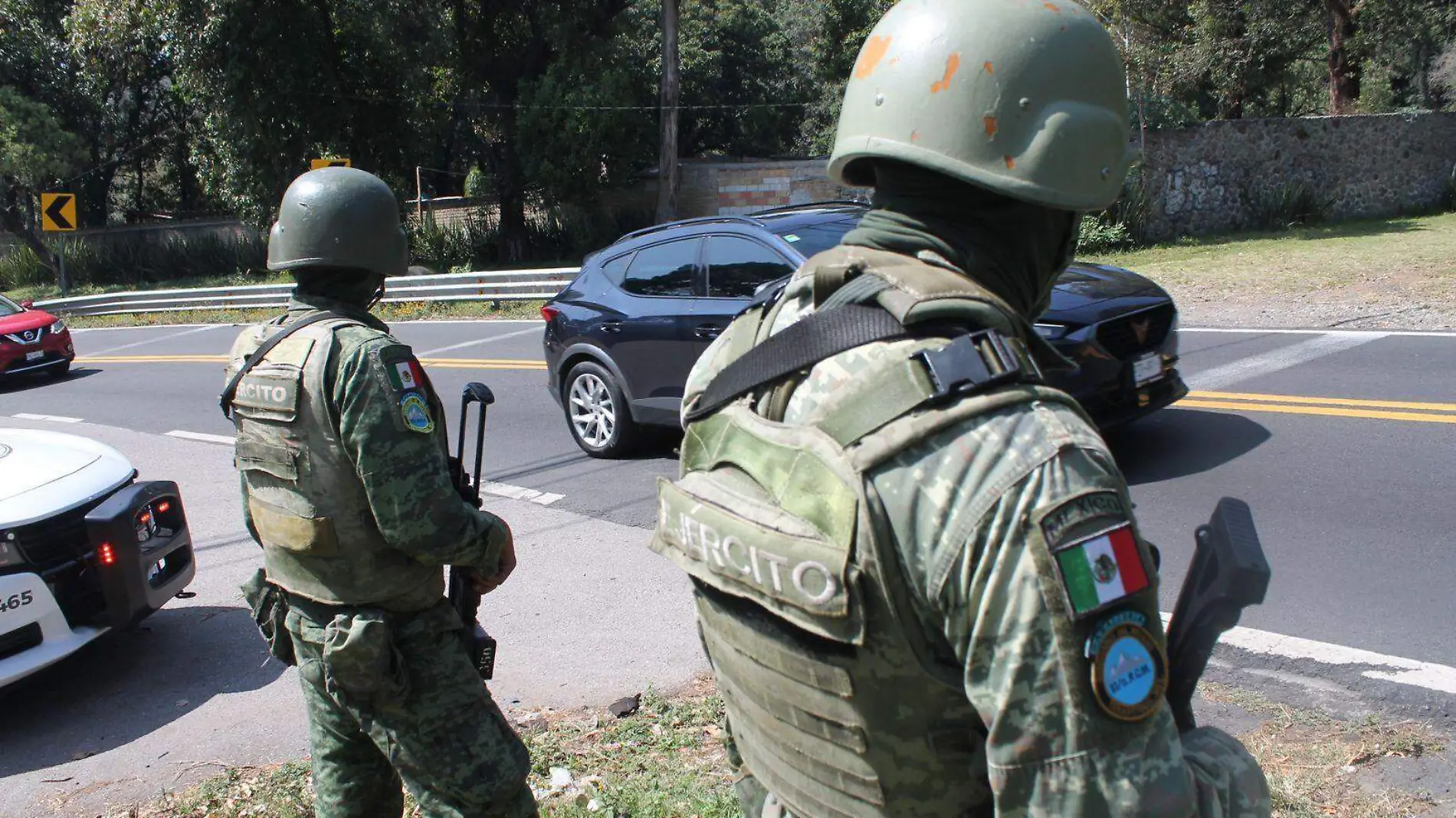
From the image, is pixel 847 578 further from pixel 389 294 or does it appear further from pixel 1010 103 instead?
pixel 389 294

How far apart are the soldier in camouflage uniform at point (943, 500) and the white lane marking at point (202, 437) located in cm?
950

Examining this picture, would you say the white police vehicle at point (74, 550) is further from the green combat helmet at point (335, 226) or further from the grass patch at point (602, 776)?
the green combat helmet at point (335, 226)

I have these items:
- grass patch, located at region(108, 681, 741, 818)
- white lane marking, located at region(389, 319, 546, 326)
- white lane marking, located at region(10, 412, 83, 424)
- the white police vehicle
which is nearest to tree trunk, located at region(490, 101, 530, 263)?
white lane marking, located at region(389, 319, 546, 326)

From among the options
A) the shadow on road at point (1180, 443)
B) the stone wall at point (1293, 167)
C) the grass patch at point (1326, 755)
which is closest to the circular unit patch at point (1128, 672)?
the grass patch at point (1326, 755)

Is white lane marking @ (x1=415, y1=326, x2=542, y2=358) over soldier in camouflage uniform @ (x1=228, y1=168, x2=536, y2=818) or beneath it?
beneath

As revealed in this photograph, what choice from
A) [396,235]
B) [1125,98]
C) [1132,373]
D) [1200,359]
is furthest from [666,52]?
[1125,98]

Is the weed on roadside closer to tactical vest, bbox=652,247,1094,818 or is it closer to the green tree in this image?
tactical vest, bbox=652,247,1094,818

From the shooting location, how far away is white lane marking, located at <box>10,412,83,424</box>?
11.9 m

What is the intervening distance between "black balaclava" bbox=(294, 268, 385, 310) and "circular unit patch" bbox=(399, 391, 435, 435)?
18.0 inches

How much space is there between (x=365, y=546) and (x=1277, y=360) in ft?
27.8

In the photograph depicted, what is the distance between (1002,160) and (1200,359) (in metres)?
8.74

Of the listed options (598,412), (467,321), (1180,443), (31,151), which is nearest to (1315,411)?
(1180,443)

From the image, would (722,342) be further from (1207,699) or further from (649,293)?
(649,293)

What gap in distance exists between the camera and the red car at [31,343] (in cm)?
1481
